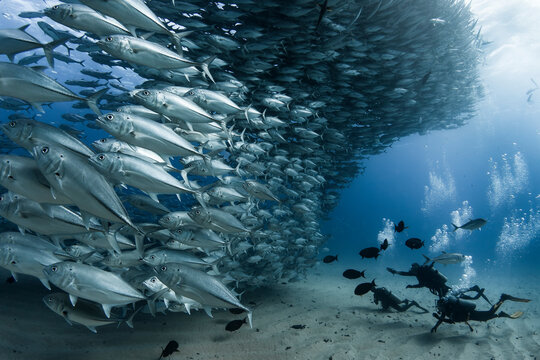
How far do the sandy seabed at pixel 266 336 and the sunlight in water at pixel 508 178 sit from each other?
285ft

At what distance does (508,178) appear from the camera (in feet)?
324

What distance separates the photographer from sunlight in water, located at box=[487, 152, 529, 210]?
267ft

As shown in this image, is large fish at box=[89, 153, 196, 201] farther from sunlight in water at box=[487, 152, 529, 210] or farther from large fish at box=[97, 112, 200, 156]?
sunlight in water at box=[487, 152, 529, 210]

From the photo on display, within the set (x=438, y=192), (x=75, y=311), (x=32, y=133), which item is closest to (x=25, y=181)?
(x=32, y=133)

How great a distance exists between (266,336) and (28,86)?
5923 millimetres

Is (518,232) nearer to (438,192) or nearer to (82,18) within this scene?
(438,192)

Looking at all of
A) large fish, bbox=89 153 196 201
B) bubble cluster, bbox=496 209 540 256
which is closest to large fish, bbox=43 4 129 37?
large fish, bbox=89 153 196 201

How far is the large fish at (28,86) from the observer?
2.60m

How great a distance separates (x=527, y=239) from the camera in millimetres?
62125

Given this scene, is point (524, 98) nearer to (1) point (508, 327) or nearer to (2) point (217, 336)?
(1) point (508, 327)

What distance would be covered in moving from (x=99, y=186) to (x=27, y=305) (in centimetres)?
689

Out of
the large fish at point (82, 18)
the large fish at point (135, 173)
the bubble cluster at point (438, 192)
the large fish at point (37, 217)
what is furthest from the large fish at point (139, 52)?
the bubble cluster at point (438, 192)

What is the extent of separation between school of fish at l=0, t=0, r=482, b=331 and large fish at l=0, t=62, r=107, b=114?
12 mm

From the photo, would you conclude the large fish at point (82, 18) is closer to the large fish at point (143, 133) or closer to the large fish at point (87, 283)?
the large fish at point (143, 133)
